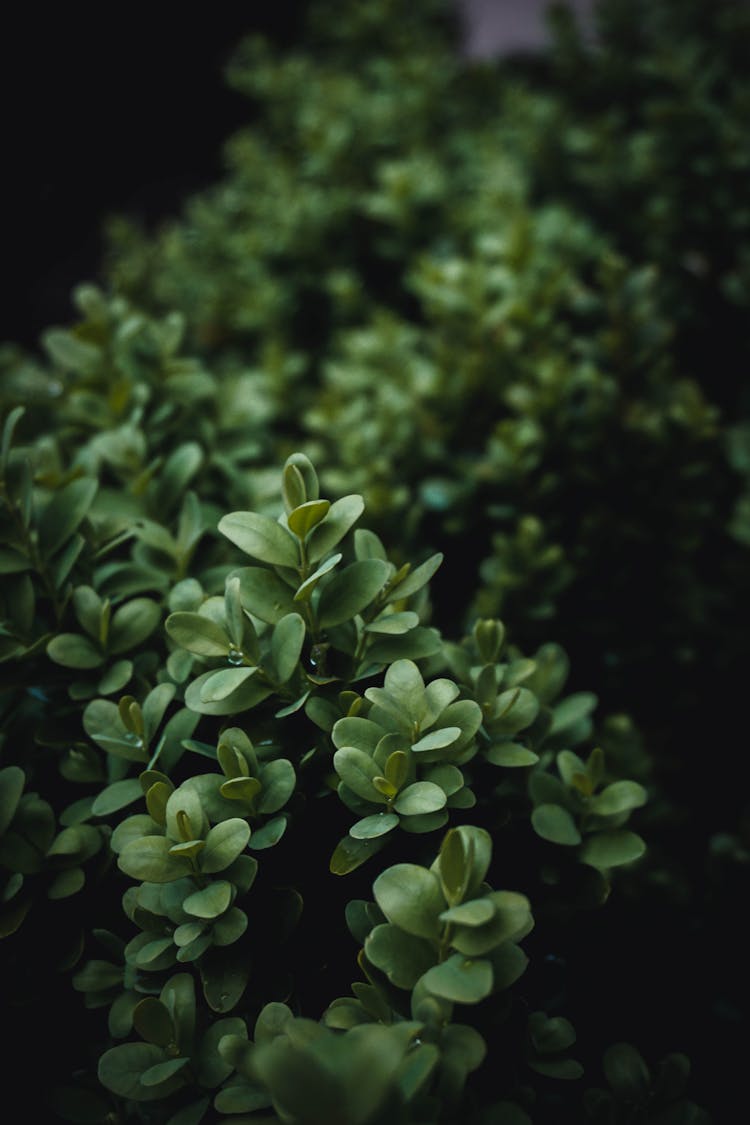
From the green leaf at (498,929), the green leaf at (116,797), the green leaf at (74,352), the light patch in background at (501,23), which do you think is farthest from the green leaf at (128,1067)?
the light patch in background at (501,23)

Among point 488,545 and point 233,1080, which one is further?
point 488,545

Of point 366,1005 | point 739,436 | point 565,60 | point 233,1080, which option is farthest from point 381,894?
point 565,60

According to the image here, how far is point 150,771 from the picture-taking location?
92 cm

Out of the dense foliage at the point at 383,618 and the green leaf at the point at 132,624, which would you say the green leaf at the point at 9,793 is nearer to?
the dense foliage at the point at 383,618

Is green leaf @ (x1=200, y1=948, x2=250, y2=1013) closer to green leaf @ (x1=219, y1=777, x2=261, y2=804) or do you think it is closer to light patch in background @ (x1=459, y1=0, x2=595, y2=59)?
green leaf @ (x1=219, y1=777, x2=261, y2=804)

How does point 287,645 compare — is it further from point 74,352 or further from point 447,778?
point 74,352

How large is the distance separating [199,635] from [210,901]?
0.29 m

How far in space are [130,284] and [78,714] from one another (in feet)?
5.37

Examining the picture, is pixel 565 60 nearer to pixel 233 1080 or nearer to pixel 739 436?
pixel 739 436

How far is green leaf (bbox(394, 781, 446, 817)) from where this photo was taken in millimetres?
860

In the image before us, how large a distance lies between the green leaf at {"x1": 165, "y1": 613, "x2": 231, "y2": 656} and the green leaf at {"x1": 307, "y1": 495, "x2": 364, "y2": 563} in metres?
0.14

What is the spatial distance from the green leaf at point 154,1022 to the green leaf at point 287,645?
14.3 inches

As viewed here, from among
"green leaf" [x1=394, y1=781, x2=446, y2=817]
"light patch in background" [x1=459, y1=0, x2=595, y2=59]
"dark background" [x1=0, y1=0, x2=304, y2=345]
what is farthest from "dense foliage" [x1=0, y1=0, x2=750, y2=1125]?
"light patch in background" [x1=459, y1=0, x2=595, y2=59]

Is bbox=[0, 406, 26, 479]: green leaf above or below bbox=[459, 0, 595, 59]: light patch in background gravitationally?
below
